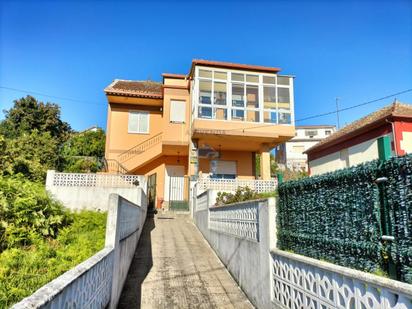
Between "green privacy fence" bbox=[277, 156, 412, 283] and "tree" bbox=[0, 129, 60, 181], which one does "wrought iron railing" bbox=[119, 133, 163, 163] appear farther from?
"green privacy fence" bbox=[277, 156, 412, 283]

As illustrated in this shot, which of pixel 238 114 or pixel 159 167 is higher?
pixel 238 114

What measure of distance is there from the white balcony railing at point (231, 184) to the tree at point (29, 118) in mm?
19330

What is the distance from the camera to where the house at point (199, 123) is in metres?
17.1

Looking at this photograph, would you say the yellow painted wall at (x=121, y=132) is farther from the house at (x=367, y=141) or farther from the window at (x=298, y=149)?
the window at (x=298, y=149)

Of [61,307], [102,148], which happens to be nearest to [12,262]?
[61,307]

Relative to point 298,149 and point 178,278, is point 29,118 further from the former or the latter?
point 298,149

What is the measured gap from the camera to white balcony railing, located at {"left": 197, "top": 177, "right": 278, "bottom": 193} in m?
15.1

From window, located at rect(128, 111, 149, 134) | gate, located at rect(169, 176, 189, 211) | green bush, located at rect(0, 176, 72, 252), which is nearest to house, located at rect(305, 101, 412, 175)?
gate, located at rect(169, 176, 189, 211)

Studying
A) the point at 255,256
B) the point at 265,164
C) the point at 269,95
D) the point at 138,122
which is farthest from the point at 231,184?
the point at 255,256

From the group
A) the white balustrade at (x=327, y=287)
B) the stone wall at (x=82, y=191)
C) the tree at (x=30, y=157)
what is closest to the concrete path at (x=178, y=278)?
the white balustrade at (x=327, y=287)

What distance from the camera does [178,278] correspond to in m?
6.54

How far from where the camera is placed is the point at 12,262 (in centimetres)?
552

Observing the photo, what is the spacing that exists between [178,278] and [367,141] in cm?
1342

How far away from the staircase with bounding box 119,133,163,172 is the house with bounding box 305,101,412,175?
1108 centimetres
